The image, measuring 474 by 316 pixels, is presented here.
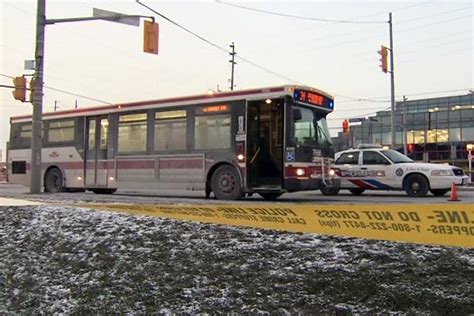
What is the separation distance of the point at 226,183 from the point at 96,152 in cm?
538

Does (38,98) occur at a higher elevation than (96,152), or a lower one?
higher

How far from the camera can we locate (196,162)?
1453 cm

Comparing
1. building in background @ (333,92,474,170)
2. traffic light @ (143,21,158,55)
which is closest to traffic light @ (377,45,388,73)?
traffic light @ (143,21,158,55)

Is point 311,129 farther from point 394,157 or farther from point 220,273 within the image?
point 220,273

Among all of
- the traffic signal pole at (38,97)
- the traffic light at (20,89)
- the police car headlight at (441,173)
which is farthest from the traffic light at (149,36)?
the police car headlight at (441,173)

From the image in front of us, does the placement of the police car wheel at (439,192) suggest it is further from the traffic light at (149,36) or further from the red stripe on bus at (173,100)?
the traffic light at (149,36)

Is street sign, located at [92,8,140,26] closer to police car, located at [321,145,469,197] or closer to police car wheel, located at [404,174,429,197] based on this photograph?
police car, located at [321,145,469,197]

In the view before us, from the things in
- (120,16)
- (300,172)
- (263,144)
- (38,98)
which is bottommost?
(300,172)

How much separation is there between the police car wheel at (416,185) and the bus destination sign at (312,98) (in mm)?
4620

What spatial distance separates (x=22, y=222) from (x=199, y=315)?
518cm

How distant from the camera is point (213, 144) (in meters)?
14.3

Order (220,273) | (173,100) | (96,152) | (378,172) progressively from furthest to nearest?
(378,172) < (96,152) < (173,100) < (220,273)

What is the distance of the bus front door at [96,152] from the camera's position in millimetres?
16844

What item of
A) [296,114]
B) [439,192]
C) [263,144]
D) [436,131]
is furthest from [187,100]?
[436,131]
